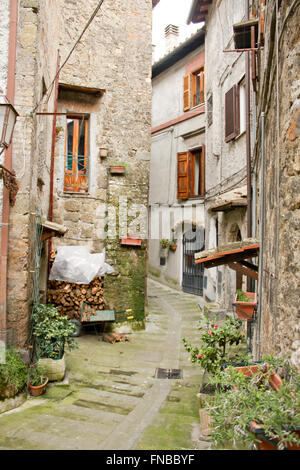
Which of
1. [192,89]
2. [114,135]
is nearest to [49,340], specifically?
[114,135]

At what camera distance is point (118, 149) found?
10406mm

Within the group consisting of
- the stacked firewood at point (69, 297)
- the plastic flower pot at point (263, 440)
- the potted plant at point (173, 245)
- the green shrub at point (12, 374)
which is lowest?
the green shrub at point (12, 374)

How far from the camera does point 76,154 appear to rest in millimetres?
10234

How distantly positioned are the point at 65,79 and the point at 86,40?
128 centimetres

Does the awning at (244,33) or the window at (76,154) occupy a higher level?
the awning at (244,33)

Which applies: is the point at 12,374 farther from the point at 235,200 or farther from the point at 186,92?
the point at 186,92

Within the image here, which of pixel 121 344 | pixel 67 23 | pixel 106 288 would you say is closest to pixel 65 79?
pixel 67 23

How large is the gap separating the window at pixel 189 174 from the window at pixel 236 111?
4.79 m

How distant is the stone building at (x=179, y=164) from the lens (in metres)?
15.2

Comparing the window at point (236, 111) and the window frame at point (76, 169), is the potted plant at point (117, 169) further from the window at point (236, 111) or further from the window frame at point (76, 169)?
the window at point (236, 111)

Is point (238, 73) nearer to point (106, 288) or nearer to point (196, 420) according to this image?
point (106, 288)

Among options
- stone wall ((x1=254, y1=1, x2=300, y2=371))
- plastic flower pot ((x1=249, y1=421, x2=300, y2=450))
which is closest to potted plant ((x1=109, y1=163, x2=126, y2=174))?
stone wall ((x1=254, y1=1, x2=300, y2=371))

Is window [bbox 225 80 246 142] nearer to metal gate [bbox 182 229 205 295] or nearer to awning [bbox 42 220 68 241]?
awning [bbox 42 220 68 241]

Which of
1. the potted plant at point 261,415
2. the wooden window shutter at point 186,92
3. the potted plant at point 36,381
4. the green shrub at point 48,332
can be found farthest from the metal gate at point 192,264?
the potted plant at point 261,415
